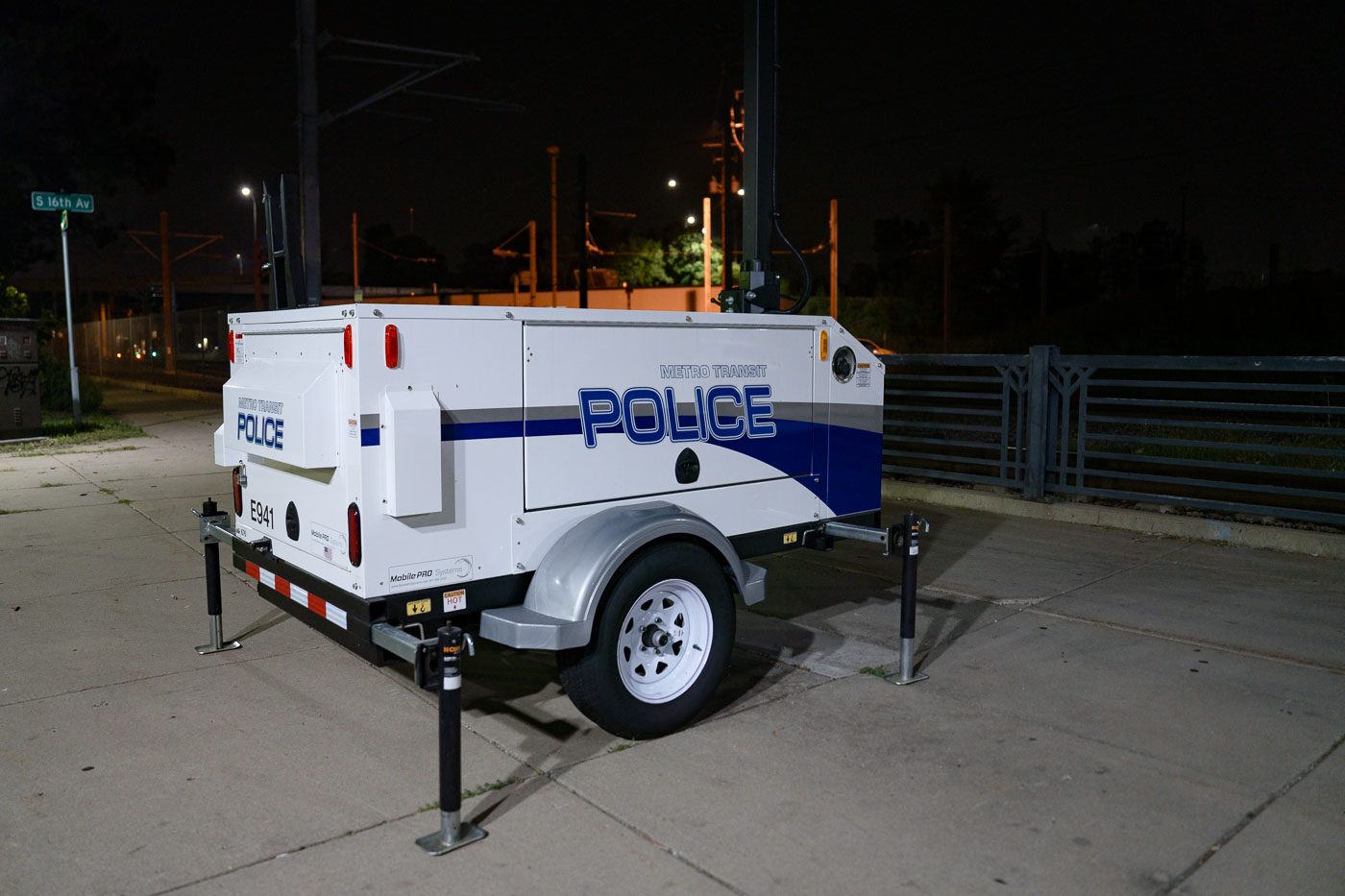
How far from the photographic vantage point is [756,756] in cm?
466

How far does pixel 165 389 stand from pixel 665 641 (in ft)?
102

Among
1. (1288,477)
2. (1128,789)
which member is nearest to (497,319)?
(1128,789)

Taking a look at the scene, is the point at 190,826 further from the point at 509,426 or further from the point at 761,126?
the point at 761,126

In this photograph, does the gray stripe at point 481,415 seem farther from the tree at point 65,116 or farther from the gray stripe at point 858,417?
the tree at point 65,116

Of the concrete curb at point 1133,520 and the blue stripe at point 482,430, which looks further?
the concrete curb at point 1133,520

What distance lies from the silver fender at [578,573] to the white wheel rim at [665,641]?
11.3 inches

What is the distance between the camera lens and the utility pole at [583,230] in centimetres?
3272

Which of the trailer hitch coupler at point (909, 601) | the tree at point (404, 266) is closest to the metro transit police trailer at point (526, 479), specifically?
the trailer hitch coupler at point (909, 601)

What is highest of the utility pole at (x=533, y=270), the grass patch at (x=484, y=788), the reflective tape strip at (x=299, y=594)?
the utility pole at (x=533, y=270)

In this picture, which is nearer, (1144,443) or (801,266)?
(801,266)

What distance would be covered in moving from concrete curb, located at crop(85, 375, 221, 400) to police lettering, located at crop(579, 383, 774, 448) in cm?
2524

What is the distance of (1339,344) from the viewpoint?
1280 inches

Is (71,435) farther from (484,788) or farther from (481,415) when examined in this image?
(484,788)

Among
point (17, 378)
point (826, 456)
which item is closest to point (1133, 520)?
point (826, 456)
